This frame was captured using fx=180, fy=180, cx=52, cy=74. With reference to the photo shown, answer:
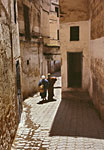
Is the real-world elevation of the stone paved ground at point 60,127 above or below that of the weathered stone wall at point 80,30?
below

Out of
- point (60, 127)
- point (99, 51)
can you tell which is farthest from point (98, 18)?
point (60, 127)

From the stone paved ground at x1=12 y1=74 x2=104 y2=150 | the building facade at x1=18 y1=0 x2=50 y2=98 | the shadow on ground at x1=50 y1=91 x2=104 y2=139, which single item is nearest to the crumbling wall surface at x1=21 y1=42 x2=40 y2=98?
the building facade at x1=18 y1=0 x2=50 y2=98

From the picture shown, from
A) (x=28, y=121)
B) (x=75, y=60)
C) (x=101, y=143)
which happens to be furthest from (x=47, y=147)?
(x=75, y=60)

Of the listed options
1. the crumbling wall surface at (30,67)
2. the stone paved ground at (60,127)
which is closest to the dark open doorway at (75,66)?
the stone paved ground at (60,127)

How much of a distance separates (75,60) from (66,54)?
258cm

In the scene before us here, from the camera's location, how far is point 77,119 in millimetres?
7445

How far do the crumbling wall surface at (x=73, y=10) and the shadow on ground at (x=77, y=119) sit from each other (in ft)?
14.1

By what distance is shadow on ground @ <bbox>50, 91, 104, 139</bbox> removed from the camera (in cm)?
620

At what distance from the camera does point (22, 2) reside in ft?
35.7

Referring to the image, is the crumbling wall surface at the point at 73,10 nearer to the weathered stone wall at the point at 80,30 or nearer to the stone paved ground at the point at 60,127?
the weathered stone wall at the point at 80,30

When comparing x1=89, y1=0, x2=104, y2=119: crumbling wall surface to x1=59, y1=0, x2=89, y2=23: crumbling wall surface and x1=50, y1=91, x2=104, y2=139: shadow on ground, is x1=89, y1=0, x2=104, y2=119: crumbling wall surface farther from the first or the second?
x1=59, y1=0, x2=89, y2=23: crumbling wall surface

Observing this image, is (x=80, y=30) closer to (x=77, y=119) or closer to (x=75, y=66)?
(x=75, y=66)

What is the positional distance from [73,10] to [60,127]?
6.70 m

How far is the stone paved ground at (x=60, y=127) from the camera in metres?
5.46
